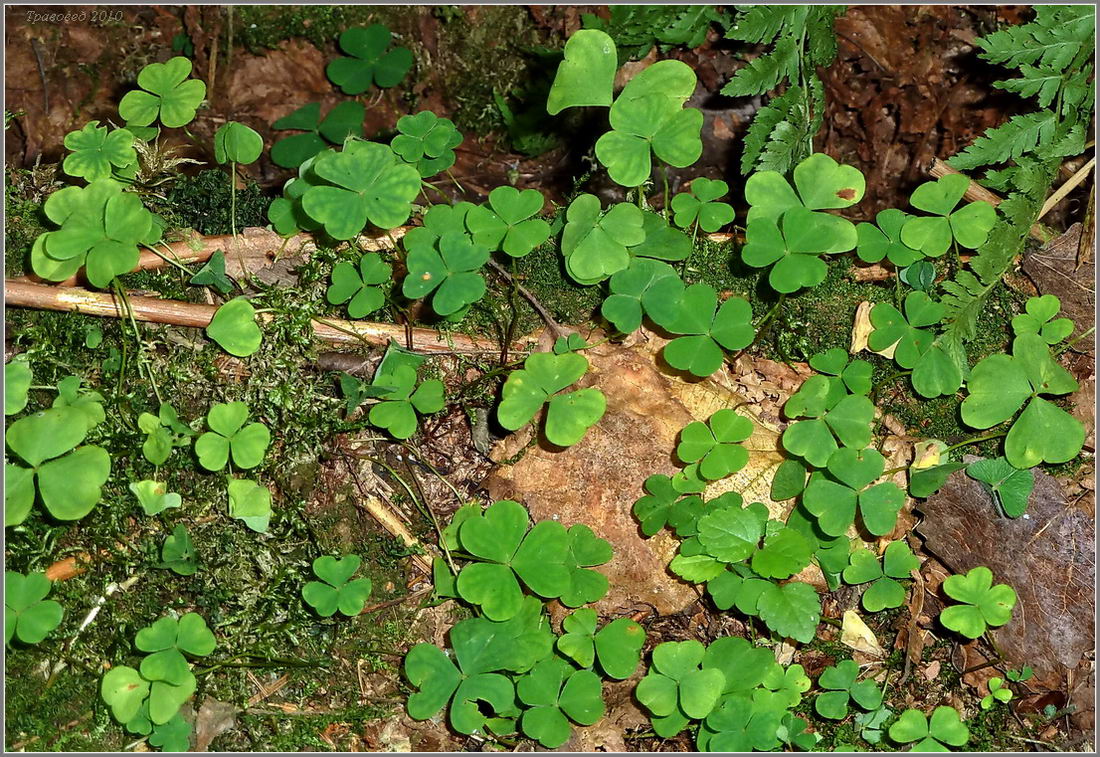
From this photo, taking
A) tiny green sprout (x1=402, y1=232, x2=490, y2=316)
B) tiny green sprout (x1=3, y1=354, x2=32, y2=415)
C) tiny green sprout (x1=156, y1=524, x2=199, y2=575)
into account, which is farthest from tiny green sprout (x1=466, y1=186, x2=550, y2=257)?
tiny green sprout (x1=3, y1=354, x2=32, y2=415)

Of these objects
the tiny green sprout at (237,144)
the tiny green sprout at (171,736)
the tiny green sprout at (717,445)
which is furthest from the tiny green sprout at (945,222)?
the tiny green sprout at (171,736)

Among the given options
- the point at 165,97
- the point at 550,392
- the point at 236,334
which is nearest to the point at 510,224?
the point at 550,392

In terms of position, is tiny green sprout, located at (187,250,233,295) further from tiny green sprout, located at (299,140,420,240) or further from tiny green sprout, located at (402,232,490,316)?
tiny green sprout, located at (402,232,490,316)

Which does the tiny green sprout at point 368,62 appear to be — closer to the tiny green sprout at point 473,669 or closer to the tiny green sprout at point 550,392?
the tiny green sprout at point 550,392

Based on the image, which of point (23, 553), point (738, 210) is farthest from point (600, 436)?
point (23, 553)

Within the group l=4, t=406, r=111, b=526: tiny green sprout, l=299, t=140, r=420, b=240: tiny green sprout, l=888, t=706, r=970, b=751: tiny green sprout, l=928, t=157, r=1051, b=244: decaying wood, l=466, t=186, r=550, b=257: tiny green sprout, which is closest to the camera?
l=4, t=406, r=111, b=526: tiny green sprout

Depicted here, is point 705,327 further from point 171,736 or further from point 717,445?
point 171,736
